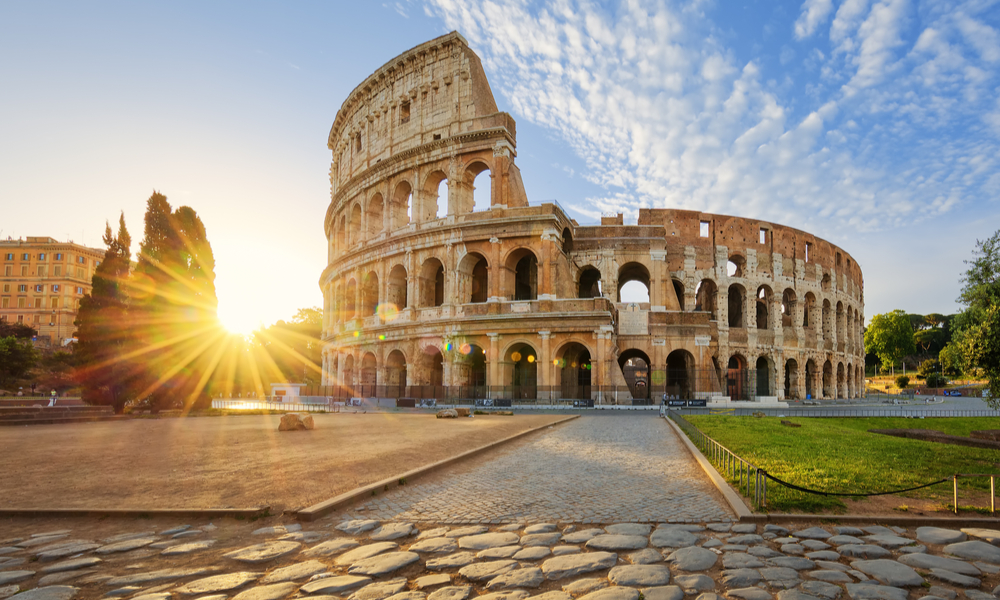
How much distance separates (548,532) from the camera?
197 inches

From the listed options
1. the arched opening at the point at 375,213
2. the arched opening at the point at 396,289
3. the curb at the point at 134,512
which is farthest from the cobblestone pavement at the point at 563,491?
the arched opening at the point at 375,213

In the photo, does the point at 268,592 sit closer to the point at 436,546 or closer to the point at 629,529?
the point at 436,546

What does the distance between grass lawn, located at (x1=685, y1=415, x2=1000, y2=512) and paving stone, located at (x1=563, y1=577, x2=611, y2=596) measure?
284 cm

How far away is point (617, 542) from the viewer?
468 centimetres

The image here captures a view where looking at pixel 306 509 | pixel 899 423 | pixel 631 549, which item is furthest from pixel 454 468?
pixel 899 423

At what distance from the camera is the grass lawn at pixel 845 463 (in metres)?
6.46

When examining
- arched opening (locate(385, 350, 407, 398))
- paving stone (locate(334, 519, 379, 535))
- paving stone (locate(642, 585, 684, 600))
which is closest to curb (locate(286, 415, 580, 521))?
paving stone (locate(334, 519, 379, 535))

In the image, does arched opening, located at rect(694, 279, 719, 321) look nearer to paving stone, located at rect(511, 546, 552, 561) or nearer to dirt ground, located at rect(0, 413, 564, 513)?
dirt ground, located at rect(0, 413, 564, 513)

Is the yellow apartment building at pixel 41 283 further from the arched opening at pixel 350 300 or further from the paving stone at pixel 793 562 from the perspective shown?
the paving stone at pixel 793 562

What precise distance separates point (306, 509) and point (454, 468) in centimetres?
337

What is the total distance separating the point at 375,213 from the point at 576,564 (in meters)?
36.7

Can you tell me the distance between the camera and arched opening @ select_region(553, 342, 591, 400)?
30766 millimetres

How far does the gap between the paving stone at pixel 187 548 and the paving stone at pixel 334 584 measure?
1.50 m

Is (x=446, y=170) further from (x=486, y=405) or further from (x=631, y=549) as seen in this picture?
(x=631, y=549)
